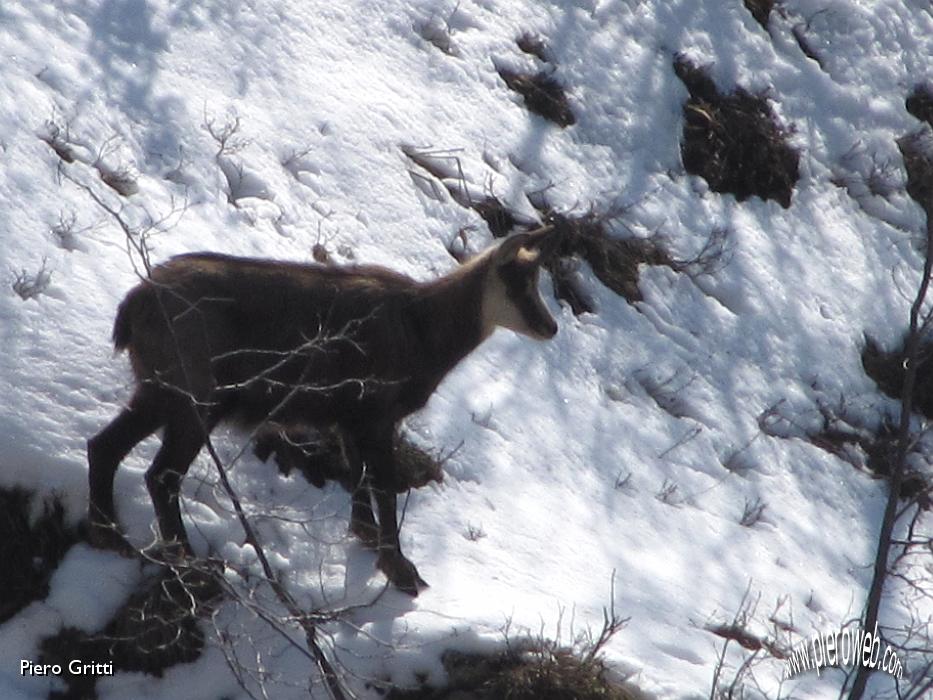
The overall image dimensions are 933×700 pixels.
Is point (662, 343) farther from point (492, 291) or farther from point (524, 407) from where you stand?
point (492, 291)

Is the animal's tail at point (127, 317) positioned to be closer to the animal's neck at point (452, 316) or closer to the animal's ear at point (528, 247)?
the animal's neck at point (452, 316)

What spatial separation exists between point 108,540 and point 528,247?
2710 mm

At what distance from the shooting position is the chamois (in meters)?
5.58

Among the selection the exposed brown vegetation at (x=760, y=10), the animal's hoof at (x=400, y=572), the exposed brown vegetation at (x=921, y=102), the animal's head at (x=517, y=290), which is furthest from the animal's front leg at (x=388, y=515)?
the exposed brown vegetation at (x=921, y=102)

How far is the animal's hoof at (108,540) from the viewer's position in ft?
18.3

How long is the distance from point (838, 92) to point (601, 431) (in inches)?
217

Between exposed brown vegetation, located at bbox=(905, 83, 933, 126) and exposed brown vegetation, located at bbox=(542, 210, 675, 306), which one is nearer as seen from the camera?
exposed brown vegetation, located at bbox=(542, 210, 675, 306)

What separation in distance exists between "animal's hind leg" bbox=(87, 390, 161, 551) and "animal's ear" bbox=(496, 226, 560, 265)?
2.05 meters

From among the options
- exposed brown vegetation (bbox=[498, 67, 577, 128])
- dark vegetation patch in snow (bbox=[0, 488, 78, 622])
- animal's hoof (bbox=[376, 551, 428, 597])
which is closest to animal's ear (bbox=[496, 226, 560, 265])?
animal's hoof (bbox=[376, 551, 428, 597])

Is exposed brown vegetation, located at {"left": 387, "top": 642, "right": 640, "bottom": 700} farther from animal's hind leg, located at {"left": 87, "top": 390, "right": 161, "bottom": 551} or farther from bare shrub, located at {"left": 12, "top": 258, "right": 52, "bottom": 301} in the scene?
bare shrub, located at {"left": 12, "top": 258, "right": 52, "bottom": 301}

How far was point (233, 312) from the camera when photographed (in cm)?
579

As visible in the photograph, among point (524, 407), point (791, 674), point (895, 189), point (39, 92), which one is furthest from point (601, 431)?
point (895, 189)

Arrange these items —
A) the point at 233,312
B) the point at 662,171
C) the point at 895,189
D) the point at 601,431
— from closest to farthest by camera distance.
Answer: the point at 233,312 → the point at 601,431 → the point at 662,171 → the point at 895,189

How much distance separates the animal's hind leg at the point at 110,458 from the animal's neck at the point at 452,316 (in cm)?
146
